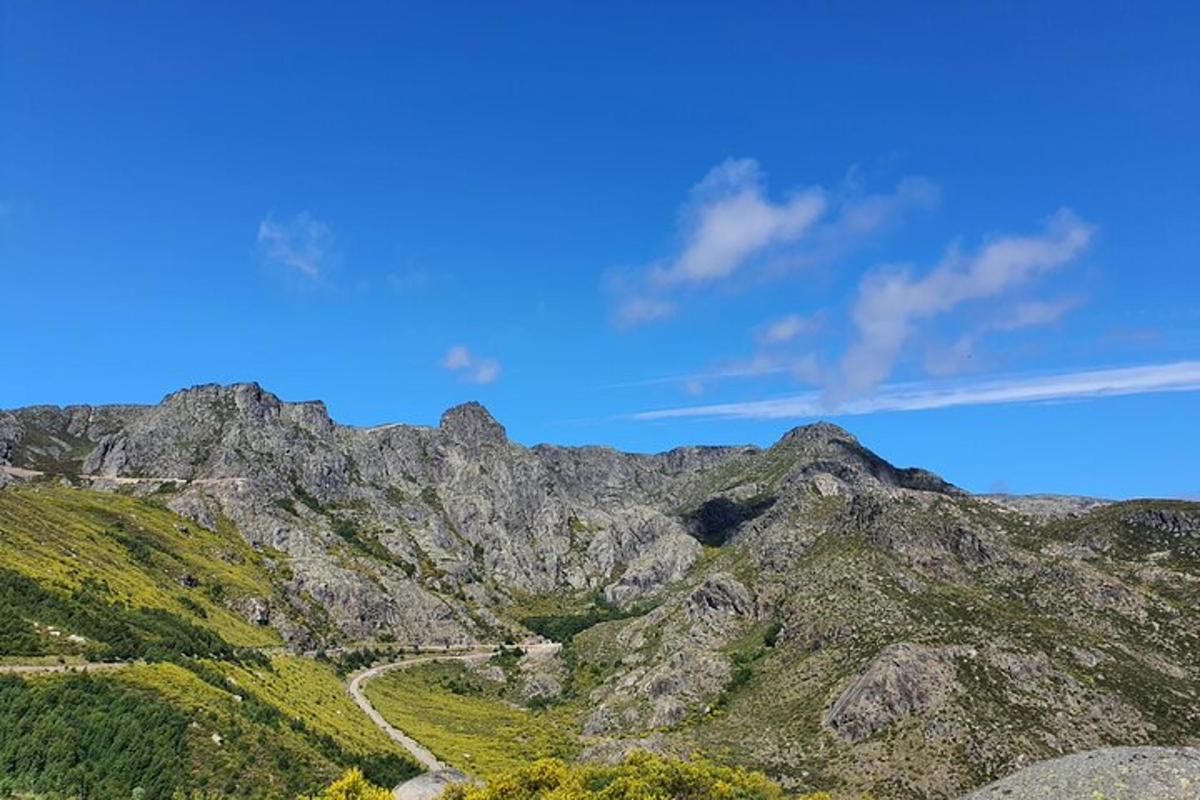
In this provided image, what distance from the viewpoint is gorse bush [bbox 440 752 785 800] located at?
7175 cm

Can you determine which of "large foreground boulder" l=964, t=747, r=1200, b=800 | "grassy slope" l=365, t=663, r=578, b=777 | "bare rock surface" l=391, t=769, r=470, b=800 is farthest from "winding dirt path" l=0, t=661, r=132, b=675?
"large foreground boulder" l=964, t=747, r=1200, b=800

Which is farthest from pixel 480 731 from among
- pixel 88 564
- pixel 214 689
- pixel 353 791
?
pixel 353 791

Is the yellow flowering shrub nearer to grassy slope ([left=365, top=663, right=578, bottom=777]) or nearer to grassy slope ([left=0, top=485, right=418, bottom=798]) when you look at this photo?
grassy slope ([left=0, top=485, right=418, bottom=798])

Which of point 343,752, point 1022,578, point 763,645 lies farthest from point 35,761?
point 1022,578

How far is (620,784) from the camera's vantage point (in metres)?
75.6

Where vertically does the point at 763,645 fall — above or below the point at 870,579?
below

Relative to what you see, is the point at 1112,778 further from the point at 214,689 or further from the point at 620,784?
the point at 214,689

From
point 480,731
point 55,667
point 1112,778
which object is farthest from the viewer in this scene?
point 480,731

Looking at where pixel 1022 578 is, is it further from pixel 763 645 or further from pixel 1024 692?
pixel 763 645

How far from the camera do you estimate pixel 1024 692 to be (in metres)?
129

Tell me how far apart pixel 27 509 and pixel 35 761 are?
13211 cm

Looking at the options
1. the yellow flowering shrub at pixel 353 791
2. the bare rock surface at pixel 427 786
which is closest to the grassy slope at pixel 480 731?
the bare rock surface at pixel 427 786

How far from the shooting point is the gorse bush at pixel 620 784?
7175cm

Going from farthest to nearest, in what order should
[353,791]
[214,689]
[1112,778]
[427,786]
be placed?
1. [214,689]
2. [427,786]
3. [353,791]
4. [1112,778]
